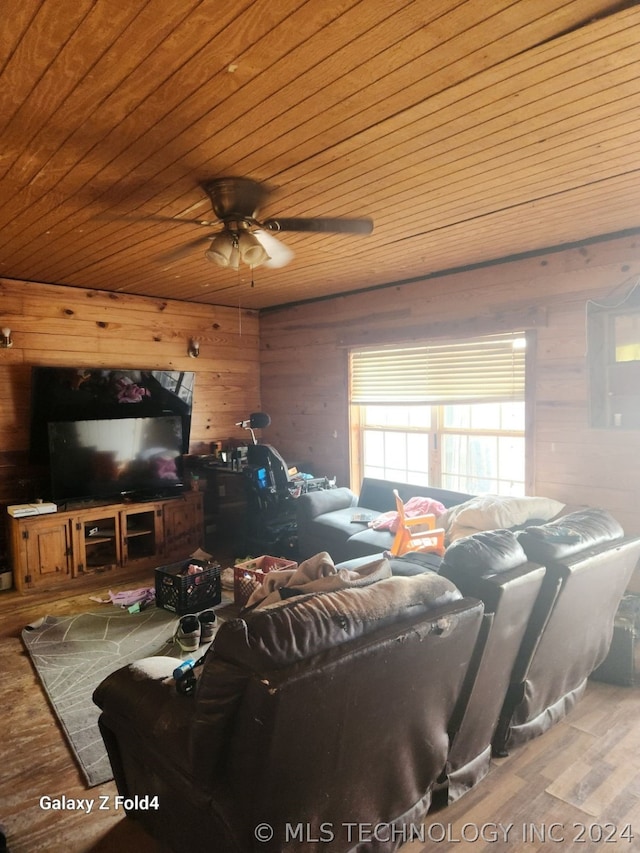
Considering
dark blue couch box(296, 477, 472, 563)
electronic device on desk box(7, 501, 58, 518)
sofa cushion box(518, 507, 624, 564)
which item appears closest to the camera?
sofa cushion box(518, 507, 624, 564)

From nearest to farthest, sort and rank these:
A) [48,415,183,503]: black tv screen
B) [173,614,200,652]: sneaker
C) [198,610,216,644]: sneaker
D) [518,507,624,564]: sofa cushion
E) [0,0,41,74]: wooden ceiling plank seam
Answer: [0,0,41,74]: wooden ceiling plank seam → [518,507,624,564]: sofa cushion → [173,614,200,652]: sneaker → [198,610,216,644]: sneaker → [48,415,183,503]: black tv screen

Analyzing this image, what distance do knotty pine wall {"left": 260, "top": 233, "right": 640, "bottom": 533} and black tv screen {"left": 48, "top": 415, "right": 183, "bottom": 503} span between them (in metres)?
1.64

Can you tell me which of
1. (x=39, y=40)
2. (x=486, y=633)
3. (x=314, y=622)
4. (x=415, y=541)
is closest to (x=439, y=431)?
(x=415, y=541)

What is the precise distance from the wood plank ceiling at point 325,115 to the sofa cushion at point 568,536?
163 centimetres

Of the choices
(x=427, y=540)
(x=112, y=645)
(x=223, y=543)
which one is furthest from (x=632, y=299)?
(x=223, y=543)

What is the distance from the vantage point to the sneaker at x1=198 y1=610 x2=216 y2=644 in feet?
10.9

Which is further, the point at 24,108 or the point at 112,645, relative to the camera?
the point at 112,645

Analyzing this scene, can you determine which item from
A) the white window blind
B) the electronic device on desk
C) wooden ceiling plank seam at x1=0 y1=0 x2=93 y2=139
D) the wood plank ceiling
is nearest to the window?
the white window blind

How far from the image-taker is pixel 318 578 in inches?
77.5

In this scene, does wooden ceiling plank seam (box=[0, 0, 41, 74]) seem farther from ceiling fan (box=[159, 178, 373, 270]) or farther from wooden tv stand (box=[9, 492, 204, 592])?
wooden tv stand (box=[9, 492, 204, 592])

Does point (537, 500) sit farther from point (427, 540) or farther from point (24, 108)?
point (24, 108)

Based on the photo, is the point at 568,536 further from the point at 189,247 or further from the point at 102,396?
the point at 102,396

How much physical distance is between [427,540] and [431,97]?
8.60 ft

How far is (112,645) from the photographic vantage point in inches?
135
